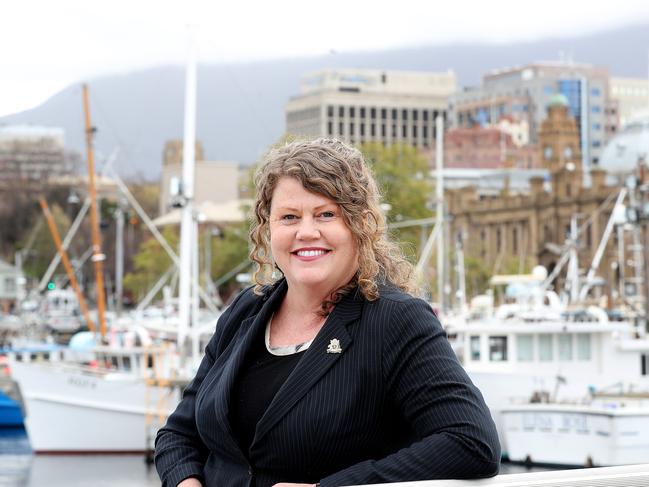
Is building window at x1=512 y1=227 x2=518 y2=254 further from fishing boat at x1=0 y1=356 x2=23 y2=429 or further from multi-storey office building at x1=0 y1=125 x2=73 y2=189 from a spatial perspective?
fishing boat at x1=0 y1=356 x2=23 y2=429

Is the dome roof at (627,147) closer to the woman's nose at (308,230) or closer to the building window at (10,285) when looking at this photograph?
the building window at (10,285)

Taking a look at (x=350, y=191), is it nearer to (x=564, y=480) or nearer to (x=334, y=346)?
(x=334, y=346)

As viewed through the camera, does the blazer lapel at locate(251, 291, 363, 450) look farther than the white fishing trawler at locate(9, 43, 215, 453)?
No

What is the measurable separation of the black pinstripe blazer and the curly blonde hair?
0.06 meters

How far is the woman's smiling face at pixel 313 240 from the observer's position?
321 cm

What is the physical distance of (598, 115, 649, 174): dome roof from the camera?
11378cm

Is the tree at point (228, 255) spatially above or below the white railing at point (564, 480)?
below

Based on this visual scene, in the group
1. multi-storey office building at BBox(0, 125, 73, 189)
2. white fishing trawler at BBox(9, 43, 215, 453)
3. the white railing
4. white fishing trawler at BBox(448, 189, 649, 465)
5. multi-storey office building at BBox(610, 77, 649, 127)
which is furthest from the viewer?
multi-storey office building at BBox(610, 77, 649, 127)

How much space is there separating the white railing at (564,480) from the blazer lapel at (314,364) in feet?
1.03

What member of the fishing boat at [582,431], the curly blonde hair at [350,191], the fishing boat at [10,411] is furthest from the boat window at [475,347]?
the curly blonde hair at [350,191]

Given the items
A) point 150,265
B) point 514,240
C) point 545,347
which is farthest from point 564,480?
point 514,240

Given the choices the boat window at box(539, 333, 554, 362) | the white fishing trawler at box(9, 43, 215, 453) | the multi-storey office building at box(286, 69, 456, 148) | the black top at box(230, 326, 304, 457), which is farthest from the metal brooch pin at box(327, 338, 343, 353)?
the multi-storey office building at box(286, 69, 456, 148)

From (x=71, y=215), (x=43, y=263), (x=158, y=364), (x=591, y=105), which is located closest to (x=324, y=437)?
(x=158, y=364)

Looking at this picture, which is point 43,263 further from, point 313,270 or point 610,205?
point 313,270
